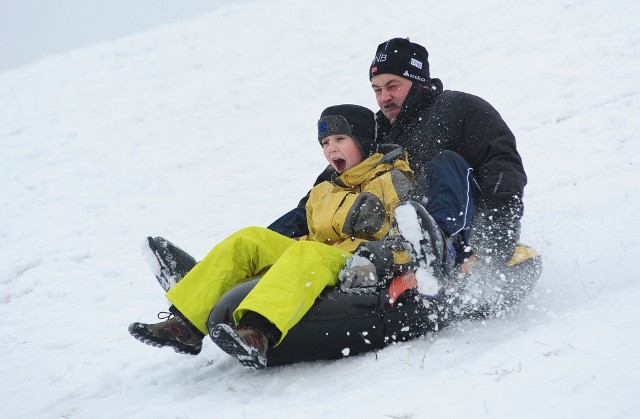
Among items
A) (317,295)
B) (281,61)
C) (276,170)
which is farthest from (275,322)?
(281,61)

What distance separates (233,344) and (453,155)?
1.57m

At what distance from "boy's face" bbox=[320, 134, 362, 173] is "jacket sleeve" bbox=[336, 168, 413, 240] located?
1.44ft

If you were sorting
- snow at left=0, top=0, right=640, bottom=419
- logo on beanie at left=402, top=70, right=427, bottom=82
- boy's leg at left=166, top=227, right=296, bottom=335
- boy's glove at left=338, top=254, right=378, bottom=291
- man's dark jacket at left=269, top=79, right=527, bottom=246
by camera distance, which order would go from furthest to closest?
logo on beanie at left=402, top=70, right=427, bottom=82, man's dark jacket at left=269, top=79, right=527, bottom=246, boy's leg at left=166, top=227, right=296, bottom=335, boy's glove at left=338, top=254, right=378, bottom=291, snow at left=0, top=0, right=640, bottom=419

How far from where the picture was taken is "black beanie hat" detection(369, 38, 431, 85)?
431cm

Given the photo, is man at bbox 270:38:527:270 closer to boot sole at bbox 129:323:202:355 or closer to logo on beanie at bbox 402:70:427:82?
logo on beanie at bbox 402:70:427:82

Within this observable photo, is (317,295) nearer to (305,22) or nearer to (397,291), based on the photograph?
(397,291)

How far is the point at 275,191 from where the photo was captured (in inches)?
311

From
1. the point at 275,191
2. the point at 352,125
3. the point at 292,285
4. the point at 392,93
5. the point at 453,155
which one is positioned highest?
the point at 392,93

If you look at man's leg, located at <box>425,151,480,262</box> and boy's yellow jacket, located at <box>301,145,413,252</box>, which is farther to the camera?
boy's yellow jacket, located at <box>301,145,413,252</box>

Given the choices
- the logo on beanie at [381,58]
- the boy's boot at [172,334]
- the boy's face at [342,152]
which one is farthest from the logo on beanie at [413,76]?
the boy's boot at [172,334]

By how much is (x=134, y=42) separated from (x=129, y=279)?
10.2m

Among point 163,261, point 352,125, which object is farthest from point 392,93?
point 163,261

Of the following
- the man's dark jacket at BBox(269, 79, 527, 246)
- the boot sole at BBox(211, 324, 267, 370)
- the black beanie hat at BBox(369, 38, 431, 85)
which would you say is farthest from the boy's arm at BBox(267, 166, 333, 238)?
the boot sole at BBox(211, 324, 267, 370)

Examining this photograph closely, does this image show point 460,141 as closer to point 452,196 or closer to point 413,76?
Result: point 413,76
